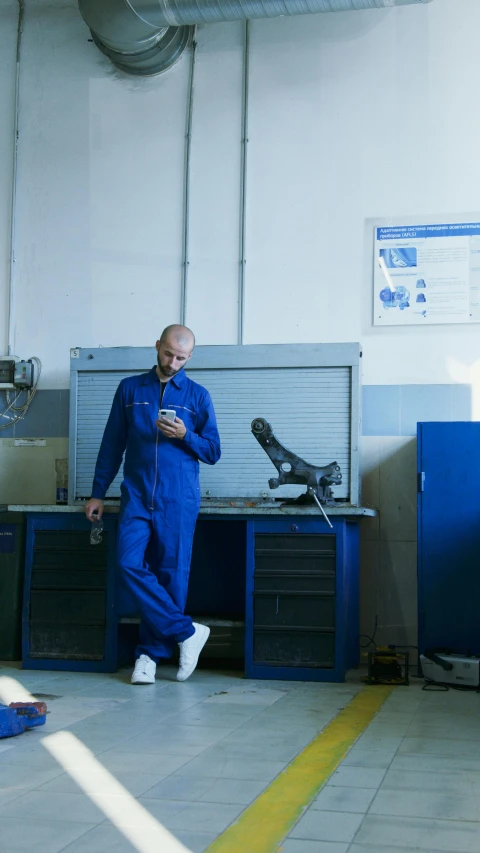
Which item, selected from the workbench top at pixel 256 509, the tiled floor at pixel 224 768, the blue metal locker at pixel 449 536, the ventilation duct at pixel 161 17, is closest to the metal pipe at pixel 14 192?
the ventilation duct at pixel 161 17

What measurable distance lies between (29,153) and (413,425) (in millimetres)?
2627

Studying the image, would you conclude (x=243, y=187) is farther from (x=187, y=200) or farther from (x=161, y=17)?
(x=161, y=17)

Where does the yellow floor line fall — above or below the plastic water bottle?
below

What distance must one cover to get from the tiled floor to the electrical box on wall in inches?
69.1

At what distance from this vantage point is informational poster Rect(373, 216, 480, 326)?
15.1ft

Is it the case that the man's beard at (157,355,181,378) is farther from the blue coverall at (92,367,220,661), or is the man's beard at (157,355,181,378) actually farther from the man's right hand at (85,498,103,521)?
the man's right hand at (85,498,103,521)

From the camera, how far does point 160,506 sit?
392cm

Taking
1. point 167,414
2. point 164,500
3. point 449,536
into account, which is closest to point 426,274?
point 449,536

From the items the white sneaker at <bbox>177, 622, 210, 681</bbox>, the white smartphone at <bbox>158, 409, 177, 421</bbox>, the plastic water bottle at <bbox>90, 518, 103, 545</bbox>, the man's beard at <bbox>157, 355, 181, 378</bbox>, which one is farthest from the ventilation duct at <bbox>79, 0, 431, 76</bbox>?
the white sneaker at <bbox>177, 622, 210, 681</bbox>

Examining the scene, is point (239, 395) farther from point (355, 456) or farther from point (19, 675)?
point (19, 675)

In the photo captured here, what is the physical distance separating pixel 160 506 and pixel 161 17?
96.2 inches

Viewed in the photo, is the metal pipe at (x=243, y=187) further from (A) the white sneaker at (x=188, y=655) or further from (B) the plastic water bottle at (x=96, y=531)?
(A) the white sneaker at (x=188, y=655)

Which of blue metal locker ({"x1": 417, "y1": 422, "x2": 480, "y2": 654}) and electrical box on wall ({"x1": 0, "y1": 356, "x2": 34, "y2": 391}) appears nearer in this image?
blue metal locker ({"x1": 417, "y1": 422, "x2": 480, "y2": 654})

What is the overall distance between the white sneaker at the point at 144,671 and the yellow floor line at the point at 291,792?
91 centimetres
